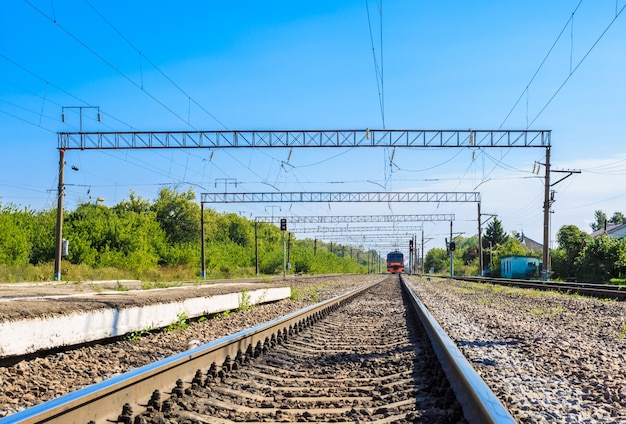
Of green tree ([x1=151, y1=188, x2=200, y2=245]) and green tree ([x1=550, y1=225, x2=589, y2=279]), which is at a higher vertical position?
green tree ([x1=151, y1=188, x2=200, y2=245])

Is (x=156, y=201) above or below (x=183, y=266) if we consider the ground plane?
above

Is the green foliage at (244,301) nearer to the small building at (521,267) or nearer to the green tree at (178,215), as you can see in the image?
the small building at (521,267)

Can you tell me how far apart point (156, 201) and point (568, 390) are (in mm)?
85607

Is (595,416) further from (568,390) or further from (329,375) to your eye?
(329,375)

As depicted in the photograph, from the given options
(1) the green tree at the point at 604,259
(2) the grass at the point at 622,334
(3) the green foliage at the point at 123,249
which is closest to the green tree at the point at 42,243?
(3) the green foliage at the point at 123,249

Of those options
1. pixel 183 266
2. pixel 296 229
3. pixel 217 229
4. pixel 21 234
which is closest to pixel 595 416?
pixel 21 234

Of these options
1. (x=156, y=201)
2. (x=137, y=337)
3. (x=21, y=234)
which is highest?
(x=156, y=201)

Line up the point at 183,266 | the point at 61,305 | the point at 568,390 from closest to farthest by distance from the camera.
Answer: the point at 568,390, the point at 61,305, the point at 183,266

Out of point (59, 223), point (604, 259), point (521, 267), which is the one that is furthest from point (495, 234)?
point (59, 223)

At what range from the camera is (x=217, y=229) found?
106000mm

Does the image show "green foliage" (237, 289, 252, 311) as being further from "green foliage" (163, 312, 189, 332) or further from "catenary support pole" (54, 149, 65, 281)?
"catenary support pole" (54, 149, 65, 281)

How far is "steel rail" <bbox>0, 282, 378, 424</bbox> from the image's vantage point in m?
3.57

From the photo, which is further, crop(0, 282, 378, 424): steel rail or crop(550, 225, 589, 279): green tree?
crop(550, 225, 589, 279): green tree

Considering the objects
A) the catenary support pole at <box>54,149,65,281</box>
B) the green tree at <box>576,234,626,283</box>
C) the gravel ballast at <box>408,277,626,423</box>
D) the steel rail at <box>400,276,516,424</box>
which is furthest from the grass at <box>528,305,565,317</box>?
the green tree at <box>576,234,626,283</box>
